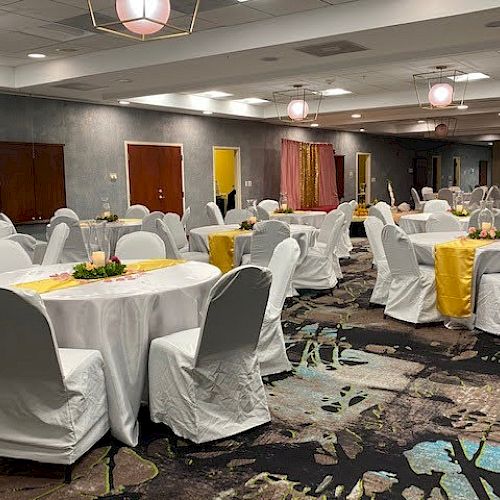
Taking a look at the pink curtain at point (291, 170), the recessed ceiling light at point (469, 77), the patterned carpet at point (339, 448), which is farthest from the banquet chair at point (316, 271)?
the pink curtain at point (291, 170)

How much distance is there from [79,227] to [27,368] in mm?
4669

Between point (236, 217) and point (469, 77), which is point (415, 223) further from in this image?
Answer: point (469, 77)

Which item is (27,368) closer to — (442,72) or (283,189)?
(442,72)

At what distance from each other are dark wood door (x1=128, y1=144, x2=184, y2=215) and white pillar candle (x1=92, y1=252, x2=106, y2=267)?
763 centimetres

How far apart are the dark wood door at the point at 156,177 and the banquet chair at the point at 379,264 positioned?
6278 millimetres

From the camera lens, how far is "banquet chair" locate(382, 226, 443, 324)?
17.2 ft

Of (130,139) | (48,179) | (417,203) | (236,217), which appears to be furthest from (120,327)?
(417,203)

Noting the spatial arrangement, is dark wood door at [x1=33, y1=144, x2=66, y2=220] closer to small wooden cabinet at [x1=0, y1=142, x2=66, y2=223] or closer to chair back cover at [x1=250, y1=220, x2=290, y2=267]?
small wooden cabinet at [x1=0, y1=142, x2=66, y2=223]

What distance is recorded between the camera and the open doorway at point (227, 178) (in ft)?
44.9

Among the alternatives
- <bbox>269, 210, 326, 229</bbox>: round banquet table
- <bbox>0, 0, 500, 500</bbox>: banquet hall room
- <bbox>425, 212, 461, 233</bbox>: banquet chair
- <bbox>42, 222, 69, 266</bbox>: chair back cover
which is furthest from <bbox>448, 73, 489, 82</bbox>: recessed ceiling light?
<bbox>42, 222, 69, 266</bbox>: chair back cover

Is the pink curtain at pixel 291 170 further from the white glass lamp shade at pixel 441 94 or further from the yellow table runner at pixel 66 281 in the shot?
the yellow table runner at pixel 66 281

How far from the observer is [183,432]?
308 cm

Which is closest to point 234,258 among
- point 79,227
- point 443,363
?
point 79,227

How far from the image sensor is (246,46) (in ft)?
19.9
